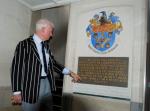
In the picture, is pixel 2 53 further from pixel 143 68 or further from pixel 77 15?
pixel 143 68

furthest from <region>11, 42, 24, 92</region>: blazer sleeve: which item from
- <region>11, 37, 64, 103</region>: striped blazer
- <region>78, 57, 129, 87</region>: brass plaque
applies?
<region>78, 57, 129, 87</region>: brass plaque

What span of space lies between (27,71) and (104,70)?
66cm

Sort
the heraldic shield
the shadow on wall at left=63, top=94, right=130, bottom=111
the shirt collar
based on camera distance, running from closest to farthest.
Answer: the shirt collar → the shadow on wall at left=63, top=94, right=130, bottom=111 → the heraldic shield

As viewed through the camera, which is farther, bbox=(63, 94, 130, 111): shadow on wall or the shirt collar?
bbox=(63, 94, 130, 111): shadow on wall

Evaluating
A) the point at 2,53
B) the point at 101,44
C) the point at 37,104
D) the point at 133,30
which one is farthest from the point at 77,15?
the point at 37,104

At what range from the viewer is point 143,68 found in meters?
1.53

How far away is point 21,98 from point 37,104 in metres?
0.12

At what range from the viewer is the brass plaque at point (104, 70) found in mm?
1624

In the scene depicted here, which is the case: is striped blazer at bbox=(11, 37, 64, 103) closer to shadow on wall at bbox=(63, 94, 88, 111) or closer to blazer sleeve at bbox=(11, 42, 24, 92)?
blazer sleeve at bbox=(11, 42, 24, 92)

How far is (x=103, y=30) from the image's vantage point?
1781mm

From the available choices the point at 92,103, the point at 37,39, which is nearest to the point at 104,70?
the point at 92,103

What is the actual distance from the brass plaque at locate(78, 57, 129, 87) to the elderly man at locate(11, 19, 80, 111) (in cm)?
45

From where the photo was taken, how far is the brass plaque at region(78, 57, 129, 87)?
5.33 ft

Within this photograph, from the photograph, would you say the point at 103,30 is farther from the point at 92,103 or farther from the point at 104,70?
the point at 92,103
